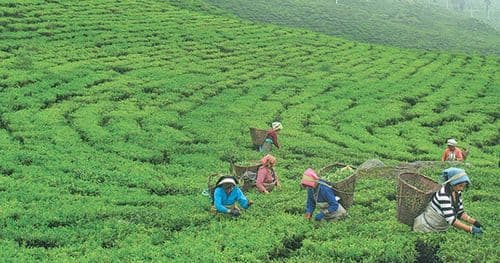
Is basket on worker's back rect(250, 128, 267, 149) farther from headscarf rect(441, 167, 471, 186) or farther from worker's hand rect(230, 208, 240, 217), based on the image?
headscarf rect(441, 167, 471, 186)

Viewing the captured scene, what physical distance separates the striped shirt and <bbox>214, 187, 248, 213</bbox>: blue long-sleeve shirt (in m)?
4.56

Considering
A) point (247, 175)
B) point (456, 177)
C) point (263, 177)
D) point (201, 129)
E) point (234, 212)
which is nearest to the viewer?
point (456, 177)

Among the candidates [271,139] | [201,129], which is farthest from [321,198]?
[201,129]

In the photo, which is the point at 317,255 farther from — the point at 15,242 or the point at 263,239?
the point at 15,242

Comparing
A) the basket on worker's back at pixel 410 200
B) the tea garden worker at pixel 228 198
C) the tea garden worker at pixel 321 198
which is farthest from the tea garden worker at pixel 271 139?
the basket on worker's back at pixel 410 200

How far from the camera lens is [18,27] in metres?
37.7

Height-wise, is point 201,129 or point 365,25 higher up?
point 201,129

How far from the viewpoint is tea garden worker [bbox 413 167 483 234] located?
32.3 ft

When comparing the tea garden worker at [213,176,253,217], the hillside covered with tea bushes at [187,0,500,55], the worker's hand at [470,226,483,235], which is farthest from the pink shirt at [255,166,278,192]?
the hillside covered with tea bushes at [187,0,500,55]

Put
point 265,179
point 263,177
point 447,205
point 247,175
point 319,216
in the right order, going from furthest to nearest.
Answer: point 247,175 < point 265,179 < point 263,177 < point 319,216 < point 447,205

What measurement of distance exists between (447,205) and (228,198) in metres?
5.10

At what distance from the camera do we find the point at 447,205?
397 inches

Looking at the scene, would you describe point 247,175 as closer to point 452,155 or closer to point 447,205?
point 447,205

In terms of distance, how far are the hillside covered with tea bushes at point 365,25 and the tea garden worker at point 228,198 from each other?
5056cm
